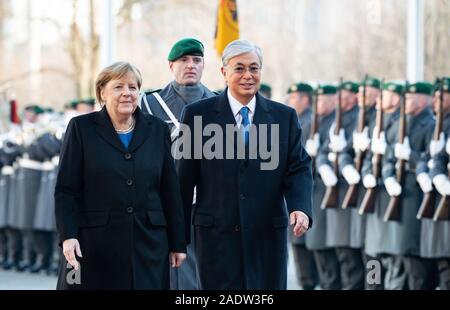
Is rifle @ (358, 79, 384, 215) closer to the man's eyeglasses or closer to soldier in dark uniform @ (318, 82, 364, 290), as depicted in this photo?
soldier in dark uniform @ (318, 82, 364, 290)

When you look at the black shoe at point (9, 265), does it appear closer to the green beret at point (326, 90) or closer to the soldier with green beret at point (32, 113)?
the soldier with green beret at point (32, 113)

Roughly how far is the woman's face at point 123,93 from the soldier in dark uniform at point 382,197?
4.68 m

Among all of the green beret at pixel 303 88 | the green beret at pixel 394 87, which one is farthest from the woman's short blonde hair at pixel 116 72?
the green beret at pixel 303 88

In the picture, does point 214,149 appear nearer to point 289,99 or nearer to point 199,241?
point 199,241

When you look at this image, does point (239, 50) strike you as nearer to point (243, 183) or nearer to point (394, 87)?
point (243, 183)

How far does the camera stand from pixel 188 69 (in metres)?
A: 9.30

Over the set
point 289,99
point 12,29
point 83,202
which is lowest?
point 83,202

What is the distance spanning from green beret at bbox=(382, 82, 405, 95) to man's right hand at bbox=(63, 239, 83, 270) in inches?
203
